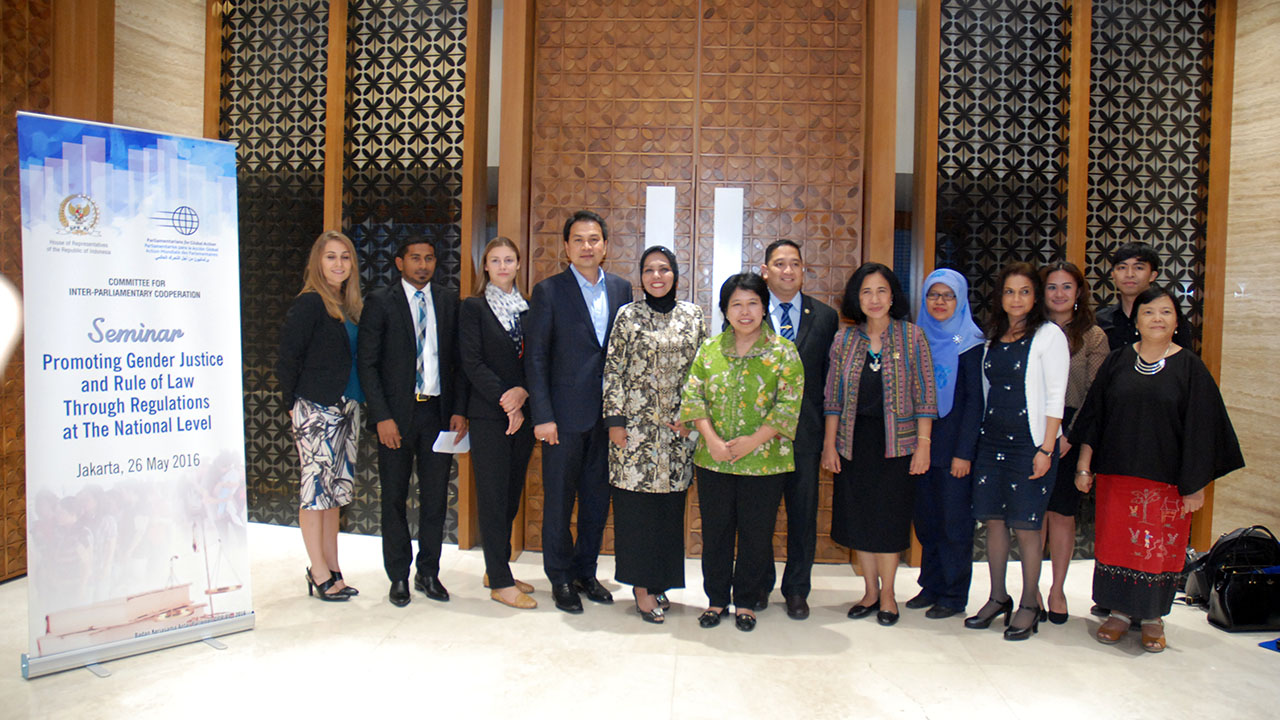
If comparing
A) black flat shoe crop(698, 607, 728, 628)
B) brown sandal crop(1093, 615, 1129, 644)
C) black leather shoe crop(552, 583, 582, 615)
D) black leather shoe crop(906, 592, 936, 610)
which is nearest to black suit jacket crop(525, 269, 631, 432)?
black leather shoe crop(552, 583, 582, 615)

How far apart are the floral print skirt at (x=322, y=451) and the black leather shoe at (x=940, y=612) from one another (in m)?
2.73

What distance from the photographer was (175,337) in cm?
304

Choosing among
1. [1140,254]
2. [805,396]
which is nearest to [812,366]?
[805,396]

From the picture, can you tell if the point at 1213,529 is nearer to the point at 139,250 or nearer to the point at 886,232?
the point at 886,232

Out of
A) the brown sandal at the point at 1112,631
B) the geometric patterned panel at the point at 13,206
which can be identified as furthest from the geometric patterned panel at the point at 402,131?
the brown sandal at the point at 1112,631

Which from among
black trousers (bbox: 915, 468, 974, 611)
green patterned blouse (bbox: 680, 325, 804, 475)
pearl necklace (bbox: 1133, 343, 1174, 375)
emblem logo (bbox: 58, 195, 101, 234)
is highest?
emblem logo (bbox: 58, 195, 101, 234)

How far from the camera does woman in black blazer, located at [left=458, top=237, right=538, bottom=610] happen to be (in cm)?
347

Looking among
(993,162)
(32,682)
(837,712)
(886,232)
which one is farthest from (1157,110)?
(32,682)

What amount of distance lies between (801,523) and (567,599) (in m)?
1.12

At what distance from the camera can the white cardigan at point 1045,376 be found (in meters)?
3.16

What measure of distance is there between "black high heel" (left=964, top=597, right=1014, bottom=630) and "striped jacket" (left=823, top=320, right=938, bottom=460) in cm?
83

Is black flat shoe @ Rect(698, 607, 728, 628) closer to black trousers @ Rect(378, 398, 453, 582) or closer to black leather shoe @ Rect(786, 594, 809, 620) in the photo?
black leather shoe @ Rect(786, 594, 809, 620)

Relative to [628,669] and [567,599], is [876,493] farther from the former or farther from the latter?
[567,599]

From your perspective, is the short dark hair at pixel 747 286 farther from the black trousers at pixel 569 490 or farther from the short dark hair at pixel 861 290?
the black trousers at pixel 569 490
